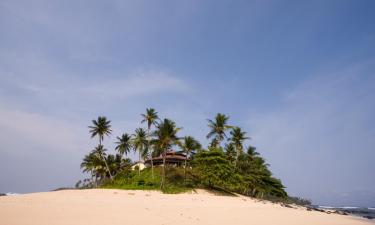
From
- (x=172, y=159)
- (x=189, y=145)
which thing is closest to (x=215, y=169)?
(x=189, y=145)

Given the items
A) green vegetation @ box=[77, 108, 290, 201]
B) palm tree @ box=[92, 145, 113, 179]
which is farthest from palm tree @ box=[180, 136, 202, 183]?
palm tree @ box=[92, 145, 113, 179]

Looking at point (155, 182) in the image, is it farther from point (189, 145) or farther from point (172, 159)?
point (172, 159)

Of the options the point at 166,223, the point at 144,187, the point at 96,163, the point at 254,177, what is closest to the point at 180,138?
the point at 144,187

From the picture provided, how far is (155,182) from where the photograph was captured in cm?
4294

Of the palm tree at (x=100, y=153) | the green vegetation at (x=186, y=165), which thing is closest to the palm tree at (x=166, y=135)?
the green vegetation at (x=186, y=165)

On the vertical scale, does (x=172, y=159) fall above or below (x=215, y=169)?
above

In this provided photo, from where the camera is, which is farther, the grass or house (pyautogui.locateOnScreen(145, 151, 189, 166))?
house (pyautogui.locateOnScreen(145, 151, 189, 166))

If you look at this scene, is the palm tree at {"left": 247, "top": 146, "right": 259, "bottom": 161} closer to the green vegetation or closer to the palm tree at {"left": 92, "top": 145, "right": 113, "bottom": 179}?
the green vegetation

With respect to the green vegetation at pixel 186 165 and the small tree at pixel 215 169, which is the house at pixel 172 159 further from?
the small tree at pixel 215 169

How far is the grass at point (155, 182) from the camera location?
37500mm

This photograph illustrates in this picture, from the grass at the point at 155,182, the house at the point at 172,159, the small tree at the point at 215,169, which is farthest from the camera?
the house at the point at 172,159

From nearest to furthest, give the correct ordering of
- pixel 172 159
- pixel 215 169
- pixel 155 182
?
pixel 215 169 < pixel 155 182 < pixel 172 159

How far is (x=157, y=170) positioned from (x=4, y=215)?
141 feet

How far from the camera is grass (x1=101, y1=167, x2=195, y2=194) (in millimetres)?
37500
